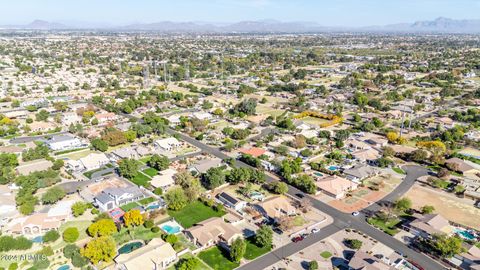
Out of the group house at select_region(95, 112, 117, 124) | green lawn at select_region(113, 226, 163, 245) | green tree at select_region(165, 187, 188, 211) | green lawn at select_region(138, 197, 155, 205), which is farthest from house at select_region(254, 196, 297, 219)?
house at select_region(95, 112, 117, 124)

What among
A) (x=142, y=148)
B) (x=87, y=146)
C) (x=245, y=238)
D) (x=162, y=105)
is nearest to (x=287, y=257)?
(x=245, y=238)

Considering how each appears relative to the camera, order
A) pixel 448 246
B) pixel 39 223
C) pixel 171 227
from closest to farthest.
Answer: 1. pixel 448 246
2. pixel 39 223
3. pixel 171 227

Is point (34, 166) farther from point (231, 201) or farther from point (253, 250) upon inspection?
point (253, 250)

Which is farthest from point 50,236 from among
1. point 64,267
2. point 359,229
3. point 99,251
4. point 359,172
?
point 359,172

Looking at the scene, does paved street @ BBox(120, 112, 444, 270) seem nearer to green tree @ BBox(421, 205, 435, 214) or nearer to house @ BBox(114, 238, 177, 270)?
green tree @ BBox(421, 205, 435, 214)

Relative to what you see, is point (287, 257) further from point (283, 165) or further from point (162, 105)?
point (162, 105)
